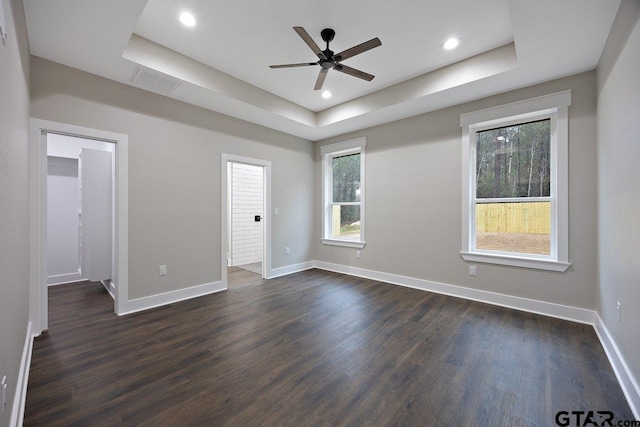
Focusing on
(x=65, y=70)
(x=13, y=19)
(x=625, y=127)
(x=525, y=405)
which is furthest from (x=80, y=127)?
(x=625, y=127)

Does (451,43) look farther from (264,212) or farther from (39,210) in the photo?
(39,210)

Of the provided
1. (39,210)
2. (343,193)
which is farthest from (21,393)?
(343,193)

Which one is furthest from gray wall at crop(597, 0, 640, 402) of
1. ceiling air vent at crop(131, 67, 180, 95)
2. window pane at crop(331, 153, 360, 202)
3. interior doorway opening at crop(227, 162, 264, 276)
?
interior doorway opening at crop(227, 162, 264, 276)

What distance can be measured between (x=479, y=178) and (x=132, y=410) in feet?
13.6

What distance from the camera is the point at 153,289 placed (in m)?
3.24

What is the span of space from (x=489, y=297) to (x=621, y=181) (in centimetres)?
196

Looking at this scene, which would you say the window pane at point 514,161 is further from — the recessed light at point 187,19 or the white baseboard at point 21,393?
the white baseboard at point 21,393

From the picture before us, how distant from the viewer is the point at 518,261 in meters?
3.16

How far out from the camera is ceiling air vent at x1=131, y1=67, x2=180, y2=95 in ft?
9.21

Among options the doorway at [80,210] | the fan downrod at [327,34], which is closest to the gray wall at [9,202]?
the doorway at [80,210]

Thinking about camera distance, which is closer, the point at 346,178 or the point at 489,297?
the point at 489,297

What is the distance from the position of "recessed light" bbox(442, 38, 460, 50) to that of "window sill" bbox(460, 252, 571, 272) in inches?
96.6

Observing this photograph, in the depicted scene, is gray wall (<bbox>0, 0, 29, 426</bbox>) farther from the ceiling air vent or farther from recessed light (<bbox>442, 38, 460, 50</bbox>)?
recessed light (<bbox>442, 38, 460, 50</bbox>)

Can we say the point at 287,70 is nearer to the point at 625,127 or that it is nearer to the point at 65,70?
the point at 65,70
